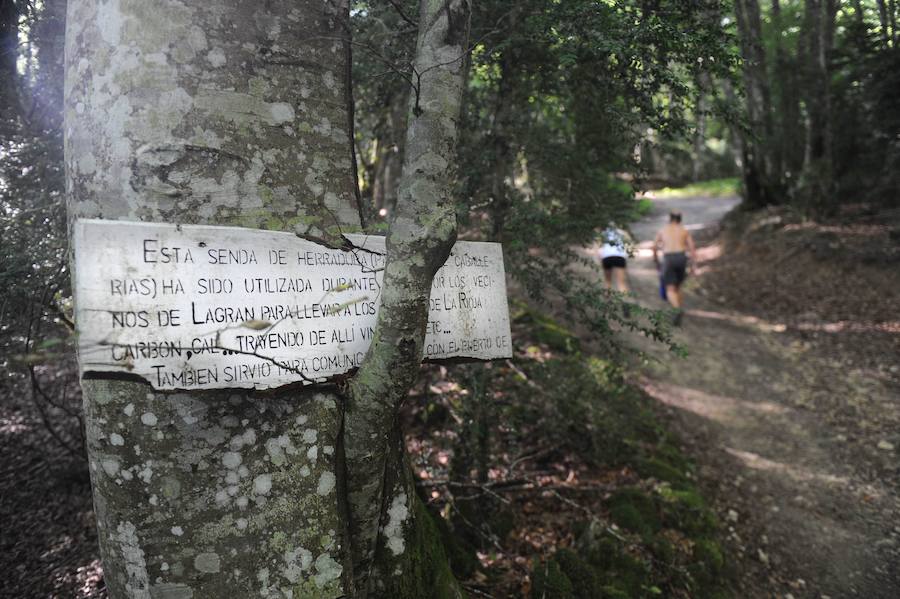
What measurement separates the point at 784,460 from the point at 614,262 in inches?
159

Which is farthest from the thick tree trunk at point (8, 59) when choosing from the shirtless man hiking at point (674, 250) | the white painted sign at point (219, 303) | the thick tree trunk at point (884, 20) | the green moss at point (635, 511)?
the thick tree trunk at point (884, 20)

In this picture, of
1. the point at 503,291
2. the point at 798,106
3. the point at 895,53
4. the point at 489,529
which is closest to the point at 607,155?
the point at 503,291

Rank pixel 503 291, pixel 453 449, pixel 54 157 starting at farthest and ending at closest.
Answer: pixel 453 449
pixel 54 157
pixel 503 291

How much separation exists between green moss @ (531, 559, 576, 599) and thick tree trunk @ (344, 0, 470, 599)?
1733mm

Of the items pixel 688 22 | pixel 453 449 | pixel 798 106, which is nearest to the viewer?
pixel 688 22

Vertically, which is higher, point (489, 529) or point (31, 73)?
point (31, 73)

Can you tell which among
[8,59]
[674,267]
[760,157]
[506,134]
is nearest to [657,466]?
[506,134]

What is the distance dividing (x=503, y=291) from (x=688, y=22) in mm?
2047

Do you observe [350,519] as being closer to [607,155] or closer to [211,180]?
[211,180]

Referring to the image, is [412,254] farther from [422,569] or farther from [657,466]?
[657,466]

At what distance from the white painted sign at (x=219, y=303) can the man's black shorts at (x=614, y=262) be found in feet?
24.7

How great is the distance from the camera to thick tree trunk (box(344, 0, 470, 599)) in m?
1.65

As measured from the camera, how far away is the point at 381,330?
65.2 inches

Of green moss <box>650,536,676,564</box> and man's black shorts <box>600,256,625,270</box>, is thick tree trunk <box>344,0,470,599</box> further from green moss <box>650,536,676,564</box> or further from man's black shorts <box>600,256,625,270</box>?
man's black shorts <box>600,256,625,270</box>
